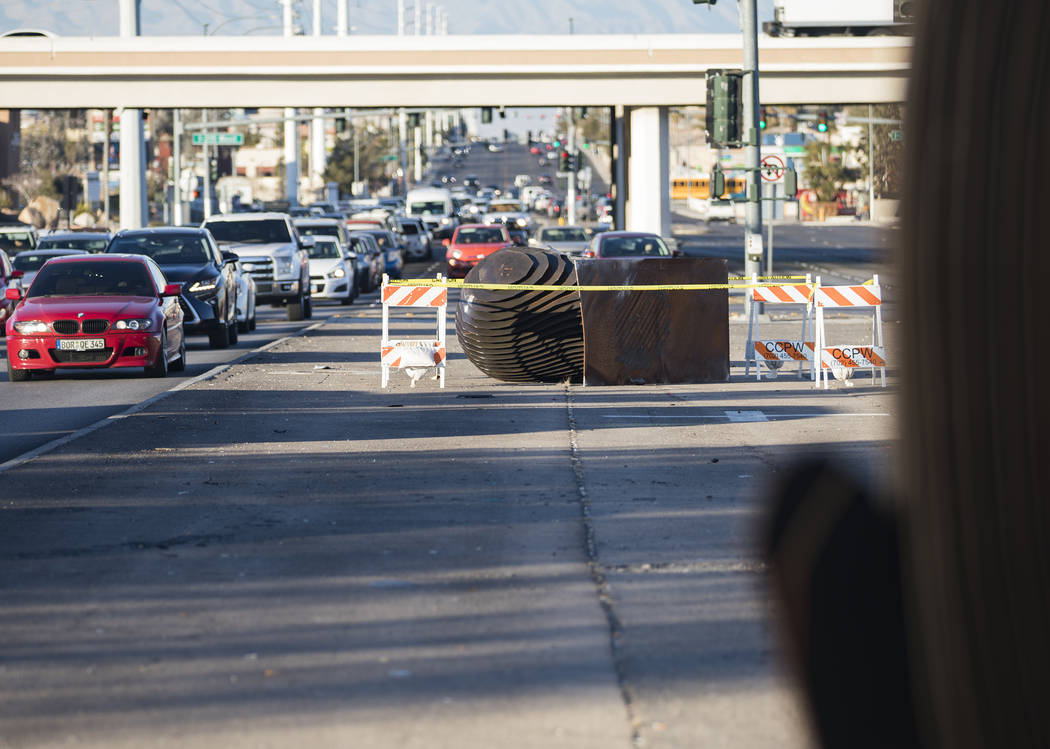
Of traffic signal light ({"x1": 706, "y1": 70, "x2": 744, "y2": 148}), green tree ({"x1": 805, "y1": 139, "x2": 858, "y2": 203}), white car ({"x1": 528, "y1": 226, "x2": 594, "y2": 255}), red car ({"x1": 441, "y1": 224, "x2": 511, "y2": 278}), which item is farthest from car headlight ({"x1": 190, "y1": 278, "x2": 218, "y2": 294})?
green tree ({"x1": 805, "y1": 139, "x2": 858, "y2": 203})

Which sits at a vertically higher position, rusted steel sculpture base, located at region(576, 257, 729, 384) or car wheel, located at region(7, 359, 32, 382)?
rusted steel sculpture base, located at region(576, 257, 729, 384)

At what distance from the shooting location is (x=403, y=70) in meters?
54.1

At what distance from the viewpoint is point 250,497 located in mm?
10375

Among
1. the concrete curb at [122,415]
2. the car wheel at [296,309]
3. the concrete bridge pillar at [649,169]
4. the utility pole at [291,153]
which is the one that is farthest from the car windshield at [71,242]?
the utility pole at [291,153]

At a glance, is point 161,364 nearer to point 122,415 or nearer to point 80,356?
point 80,356

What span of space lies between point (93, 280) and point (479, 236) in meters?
28.6

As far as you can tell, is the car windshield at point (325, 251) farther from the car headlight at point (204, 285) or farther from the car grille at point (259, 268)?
the car headlight at point (204, 285)

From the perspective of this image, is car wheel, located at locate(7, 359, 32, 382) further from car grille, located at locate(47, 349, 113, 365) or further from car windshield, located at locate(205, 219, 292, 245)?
car windshield, located at locate(205, 219, 292, 245)

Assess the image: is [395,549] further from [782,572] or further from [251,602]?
[782,572]

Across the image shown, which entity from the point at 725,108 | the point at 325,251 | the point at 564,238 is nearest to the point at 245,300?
the point at 725,108

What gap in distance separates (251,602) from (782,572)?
16.9 ft

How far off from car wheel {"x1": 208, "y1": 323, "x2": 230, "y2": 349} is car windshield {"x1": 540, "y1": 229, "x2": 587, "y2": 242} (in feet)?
72.3

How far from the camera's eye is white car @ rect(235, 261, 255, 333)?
27547 millimetres

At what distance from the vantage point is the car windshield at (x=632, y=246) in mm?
31562
